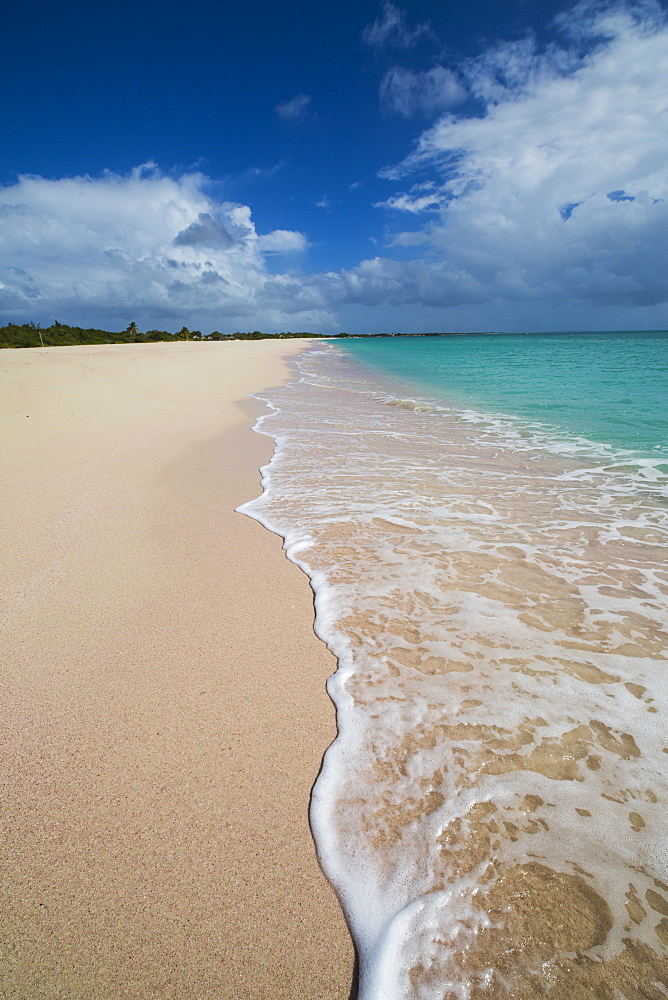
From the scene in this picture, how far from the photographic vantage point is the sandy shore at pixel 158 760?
1.26m

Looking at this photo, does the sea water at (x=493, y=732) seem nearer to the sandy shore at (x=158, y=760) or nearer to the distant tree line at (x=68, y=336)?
the sandy shore at (x=158, y=760)

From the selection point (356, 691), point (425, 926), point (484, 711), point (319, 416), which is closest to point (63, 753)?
point (356, 691)

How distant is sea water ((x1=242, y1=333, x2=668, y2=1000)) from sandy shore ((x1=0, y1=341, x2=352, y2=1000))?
0.19 metres

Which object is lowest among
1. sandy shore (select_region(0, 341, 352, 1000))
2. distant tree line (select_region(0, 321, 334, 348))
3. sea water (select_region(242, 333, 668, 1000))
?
sea water (select_region(242, 333, 668, 1000))

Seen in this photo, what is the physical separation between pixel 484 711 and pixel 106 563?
8.89 feet

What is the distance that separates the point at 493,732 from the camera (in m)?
2.06

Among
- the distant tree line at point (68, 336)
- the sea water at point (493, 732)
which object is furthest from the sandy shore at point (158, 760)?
the distant tree line at point (68, 336)

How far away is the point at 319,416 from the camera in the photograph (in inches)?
420

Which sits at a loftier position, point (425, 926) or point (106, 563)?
point (106, 563)

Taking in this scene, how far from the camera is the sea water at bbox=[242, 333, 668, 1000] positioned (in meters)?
1.34

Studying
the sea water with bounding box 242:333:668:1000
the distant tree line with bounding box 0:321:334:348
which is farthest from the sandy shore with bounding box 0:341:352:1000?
the distant tree line with bounding box 0:321:334:348

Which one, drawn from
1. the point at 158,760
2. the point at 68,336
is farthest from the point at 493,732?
the point at 68,336

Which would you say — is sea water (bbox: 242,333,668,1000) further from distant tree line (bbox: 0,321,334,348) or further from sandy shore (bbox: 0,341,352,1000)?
distant tree line (bbox: 0,321,334,348)

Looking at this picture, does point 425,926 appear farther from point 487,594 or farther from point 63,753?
point 487,594
